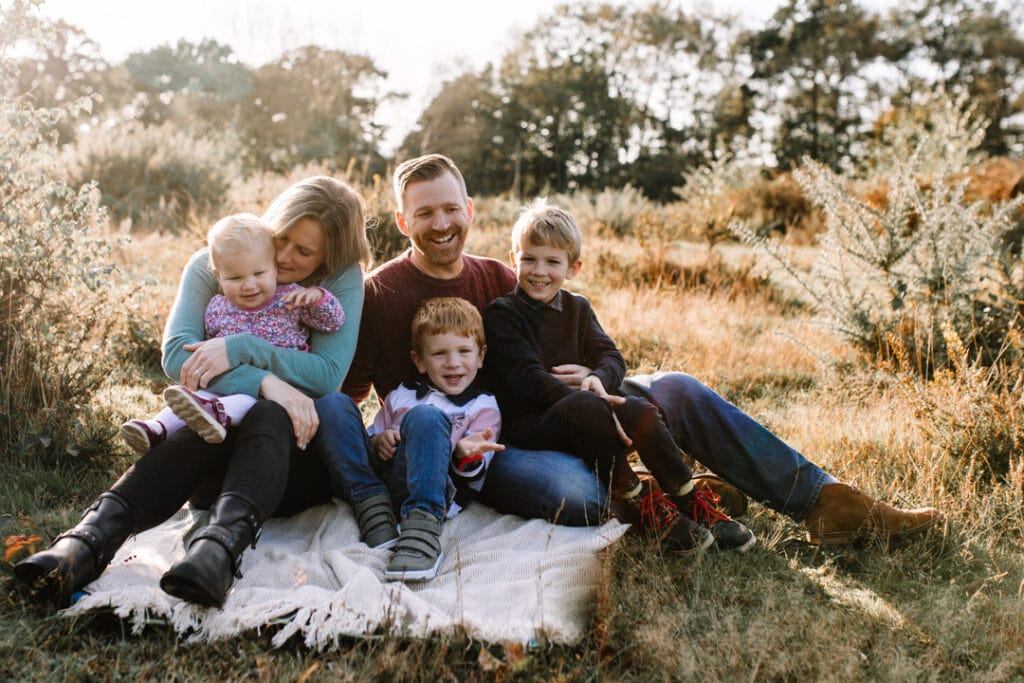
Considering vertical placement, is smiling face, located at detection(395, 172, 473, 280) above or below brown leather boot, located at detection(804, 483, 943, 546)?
above

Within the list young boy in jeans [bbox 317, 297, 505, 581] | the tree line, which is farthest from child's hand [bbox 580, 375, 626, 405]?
the tree line

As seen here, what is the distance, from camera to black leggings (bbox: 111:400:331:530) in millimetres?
2354

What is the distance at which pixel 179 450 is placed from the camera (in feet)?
8.02

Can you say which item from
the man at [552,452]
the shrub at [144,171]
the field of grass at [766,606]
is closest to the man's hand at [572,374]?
the man at [552,452]

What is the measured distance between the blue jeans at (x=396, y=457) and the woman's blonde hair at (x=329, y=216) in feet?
1.79

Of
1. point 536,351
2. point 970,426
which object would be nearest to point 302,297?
point 536,351

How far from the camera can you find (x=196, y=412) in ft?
7.70

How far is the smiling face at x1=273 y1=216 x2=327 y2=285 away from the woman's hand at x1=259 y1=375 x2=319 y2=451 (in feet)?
1.55

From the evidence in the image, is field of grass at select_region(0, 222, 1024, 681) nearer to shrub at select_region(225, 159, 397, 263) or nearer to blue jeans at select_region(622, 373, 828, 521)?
blue jeans at select_region(622, 373, 828, 521)

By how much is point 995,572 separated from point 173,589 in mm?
2699

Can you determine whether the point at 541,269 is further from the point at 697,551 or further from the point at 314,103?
the point at 314,103

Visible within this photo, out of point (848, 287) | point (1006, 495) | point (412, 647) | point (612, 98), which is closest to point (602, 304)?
point (848, 287)

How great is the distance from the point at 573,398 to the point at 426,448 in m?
0.54

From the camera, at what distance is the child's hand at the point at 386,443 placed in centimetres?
285
